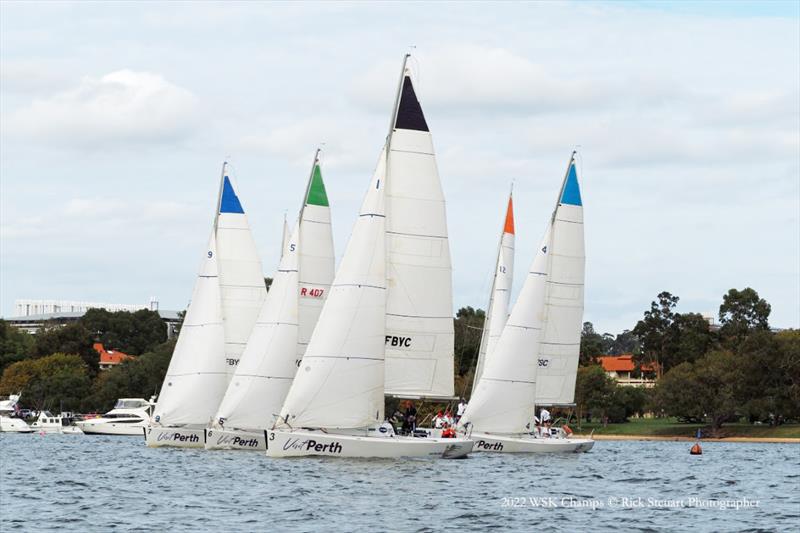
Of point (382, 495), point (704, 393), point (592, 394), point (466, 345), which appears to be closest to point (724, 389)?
point (704, 393)

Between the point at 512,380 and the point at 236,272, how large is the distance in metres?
16.5

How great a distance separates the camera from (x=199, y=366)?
228 feet

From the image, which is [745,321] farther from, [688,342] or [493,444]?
[493,444]

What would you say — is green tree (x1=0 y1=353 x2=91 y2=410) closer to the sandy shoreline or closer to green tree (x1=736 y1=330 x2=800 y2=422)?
the sandy shoreline

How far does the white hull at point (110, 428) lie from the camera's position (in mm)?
119938

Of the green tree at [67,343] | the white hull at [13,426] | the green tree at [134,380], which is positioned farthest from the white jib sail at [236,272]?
the green tree at [67,343]

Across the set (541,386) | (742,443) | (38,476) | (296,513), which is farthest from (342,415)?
(742,443)

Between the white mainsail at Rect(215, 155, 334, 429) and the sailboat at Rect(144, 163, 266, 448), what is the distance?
19.6 ft

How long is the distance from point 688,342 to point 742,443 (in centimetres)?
3827

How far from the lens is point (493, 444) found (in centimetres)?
6575

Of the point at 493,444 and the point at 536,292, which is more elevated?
the point at 536,292

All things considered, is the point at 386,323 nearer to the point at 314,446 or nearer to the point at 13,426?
the point at 314,446

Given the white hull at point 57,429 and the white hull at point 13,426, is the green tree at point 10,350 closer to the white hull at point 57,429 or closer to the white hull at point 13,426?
the white hull at point 13,426

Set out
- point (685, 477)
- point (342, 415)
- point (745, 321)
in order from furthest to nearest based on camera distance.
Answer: point (745, 321) < point (685, 477) < point (342, 415)
